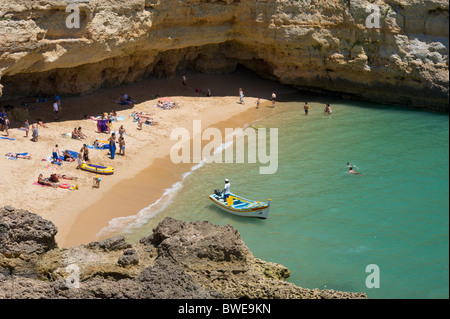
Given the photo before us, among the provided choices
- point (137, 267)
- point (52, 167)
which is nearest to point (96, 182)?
point (52, 167)

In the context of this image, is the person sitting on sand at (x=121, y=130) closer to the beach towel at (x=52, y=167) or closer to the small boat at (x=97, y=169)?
the small boat at (x=97, y=169)

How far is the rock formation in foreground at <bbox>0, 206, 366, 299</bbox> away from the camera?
15.1 metres

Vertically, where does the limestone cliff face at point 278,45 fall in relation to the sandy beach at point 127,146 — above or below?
above

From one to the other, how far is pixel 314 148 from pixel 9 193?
54.9 feet

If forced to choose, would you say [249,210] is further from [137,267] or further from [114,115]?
[114,115]

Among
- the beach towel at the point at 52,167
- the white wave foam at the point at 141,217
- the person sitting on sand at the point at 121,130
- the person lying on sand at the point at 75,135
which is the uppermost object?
the person sitting on sand at the point at 121,130

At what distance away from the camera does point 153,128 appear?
111 feet

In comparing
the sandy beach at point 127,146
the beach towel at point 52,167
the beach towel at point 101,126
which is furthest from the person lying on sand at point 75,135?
the beach towel at point 52,167

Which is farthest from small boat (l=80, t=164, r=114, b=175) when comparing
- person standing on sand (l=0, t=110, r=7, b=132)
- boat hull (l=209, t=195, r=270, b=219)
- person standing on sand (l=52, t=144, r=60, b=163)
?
boat hull (l=209, t=195, r=270, b=219)

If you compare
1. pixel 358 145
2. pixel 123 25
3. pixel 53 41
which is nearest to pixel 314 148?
pixel 358 145

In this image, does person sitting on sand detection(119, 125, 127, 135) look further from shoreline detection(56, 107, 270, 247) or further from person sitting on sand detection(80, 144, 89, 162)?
person sitting on sand detection(80, 144, 89, 162)

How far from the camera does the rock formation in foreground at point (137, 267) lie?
594 inches

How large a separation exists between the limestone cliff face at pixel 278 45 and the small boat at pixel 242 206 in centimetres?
1276

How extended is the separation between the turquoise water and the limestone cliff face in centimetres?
392
